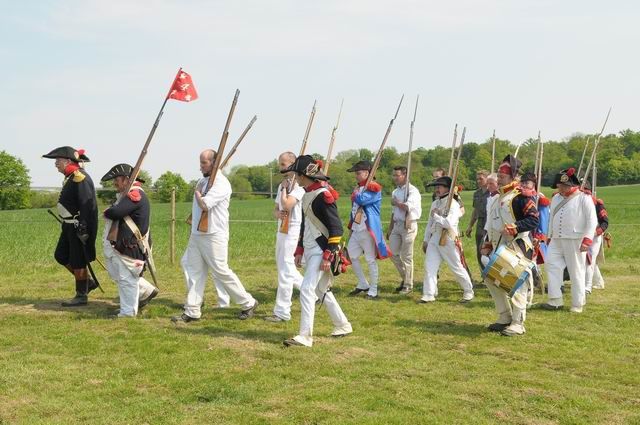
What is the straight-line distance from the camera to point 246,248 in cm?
1786

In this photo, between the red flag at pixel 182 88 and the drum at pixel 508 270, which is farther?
the red flag at pixel 182 88

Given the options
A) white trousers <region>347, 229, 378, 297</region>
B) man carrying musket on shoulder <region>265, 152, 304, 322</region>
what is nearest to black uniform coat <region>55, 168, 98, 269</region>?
man carrying musket on shoulder <region>265, 152, 304, 322</region>

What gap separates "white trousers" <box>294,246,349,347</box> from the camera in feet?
24.1

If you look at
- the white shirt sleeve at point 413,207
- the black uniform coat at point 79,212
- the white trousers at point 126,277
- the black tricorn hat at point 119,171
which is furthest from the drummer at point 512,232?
the black uniform coat at point 79,212

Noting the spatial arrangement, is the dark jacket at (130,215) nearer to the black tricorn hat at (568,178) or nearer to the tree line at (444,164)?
the black tricorn hat at (568,178)

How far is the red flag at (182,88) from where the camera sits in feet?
28.9

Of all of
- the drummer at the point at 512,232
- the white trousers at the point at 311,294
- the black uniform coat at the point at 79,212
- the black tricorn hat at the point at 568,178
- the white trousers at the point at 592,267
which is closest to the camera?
the white trousers at the point at 311,294

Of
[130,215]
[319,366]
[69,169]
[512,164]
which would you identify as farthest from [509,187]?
[69,169]

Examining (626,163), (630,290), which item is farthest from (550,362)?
(626,163)

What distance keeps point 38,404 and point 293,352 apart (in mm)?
2447

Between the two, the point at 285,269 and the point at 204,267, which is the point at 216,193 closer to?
the point at 204,267

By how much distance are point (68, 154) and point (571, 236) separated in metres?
6.85

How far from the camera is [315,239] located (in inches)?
298

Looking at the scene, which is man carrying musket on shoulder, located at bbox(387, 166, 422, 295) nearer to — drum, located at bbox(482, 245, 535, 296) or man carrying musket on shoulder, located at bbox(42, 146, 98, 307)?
drum, located at bbox(482, 245, 535, 296)
